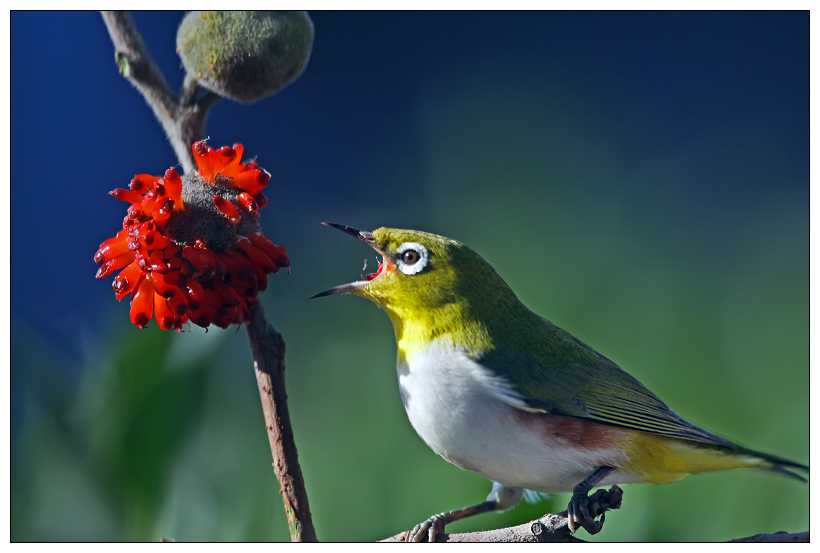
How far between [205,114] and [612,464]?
587mm

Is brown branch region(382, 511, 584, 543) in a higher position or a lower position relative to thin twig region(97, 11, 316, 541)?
lower

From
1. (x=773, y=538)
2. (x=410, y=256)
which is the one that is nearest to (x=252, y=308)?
(x=410, y=256)

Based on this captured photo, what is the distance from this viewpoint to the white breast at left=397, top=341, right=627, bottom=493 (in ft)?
2.55

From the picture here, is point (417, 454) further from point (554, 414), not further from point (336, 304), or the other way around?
point (336, 304)

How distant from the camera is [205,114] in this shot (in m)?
0.81

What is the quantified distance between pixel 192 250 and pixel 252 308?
3.3 inches

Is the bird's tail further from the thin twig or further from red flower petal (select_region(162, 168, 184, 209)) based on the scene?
red flower petal (select_region(162, 168, 184, 209))

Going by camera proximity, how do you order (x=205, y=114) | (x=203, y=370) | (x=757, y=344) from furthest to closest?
(x=757, y=344) < (x=203, y=370) < (x=205, y=114)

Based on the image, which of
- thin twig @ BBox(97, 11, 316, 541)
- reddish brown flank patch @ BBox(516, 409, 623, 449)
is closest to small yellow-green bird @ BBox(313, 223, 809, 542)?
reddish brown flank patch @ BBox(516, 409, 623, 449)

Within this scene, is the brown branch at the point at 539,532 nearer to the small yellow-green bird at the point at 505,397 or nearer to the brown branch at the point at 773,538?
the small yellow-green bird at the point at 505,397

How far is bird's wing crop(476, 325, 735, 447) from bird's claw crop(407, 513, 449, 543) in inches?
6.4

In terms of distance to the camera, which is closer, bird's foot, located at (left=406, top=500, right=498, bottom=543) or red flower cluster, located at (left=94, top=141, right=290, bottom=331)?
red flower cluster, located at (left=94, top=141, right=290, bottom=331)

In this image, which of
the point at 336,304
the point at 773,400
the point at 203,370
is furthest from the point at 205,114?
the point at 773,400

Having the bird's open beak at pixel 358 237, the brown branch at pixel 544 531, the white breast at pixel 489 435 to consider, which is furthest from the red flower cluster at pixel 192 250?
the brown branch at pixel 544 531
